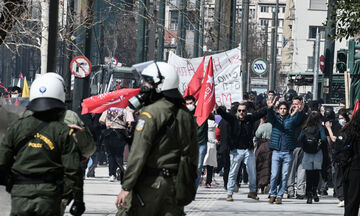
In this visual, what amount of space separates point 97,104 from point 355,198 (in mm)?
4682

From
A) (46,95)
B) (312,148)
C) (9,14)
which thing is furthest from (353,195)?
(46,95)

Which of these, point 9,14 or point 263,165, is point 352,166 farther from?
point 263,165

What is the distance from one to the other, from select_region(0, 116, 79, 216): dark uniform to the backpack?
431 inches

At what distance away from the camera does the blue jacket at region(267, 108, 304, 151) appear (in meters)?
16.1

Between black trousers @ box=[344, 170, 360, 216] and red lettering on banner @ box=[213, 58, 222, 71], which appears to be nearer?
black trousers @ box=[344, 170, 360, 216]

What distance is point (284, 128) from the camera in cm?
1617

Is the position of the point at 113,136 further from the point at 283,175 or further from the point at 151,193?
the point at 151,193

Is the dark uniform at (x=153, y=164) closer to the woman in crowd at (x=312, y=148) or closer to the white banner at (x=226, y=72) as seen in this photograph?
the woman in crowd at (x=312, y=148)

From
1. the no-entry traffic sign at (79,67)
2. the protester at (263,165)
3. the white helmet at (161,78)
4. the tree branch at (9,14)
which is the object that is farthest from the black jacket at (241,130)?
the white helmet at (161,78)

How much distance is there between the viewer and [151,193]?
691 cm

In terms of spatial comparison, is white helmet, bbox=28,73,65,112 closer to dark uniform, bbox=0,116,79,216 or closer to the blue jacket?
dark uniform, bbox=0,116,79,216

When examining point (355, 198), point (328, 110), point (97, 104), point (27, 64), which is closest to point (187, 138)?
point (355, 198)

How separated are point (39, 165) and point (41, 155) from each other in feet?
0.22

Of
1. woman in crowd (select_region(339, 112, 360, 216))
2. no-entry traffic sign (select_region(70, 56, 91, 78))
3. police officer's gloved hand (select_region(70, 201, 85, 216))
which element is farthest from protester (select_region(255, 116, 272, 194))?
police officer's gloved hand (select_region(70, 201, 85, 216))
